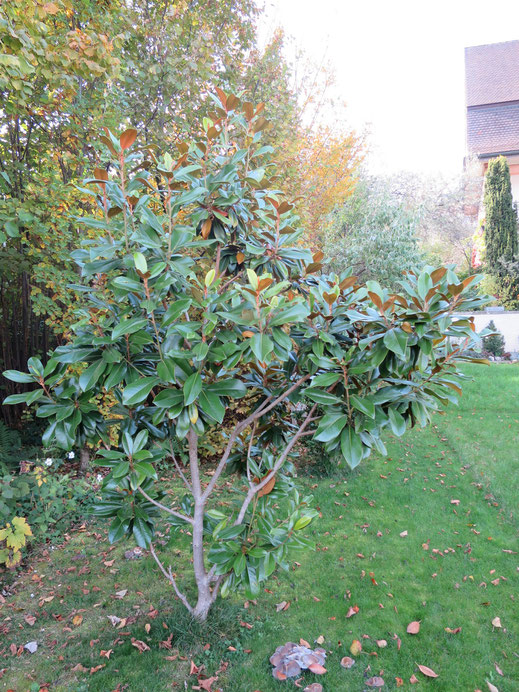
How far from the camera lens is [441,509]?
3959mm

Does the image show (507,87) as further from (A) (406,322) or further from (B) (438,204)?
(A) (406,322)

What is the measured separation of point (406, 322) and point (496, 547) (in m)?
Answer: 2.83

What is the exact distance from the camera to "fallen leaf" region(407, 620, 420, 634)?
240cm

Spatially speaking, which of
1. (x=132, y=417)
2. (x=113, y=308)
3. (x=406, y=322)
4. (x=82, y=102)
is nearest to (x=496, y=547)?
(x=406, y=322)

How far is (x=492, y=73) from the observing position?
19188 millimetres


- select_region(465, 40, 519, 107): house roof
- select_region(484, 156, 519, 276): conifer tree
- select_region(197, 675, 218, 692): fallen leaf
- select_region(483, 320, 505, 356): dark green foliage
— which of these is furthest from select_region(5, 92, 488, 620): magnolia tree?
select_region(465, 40, 519, 107): house roof

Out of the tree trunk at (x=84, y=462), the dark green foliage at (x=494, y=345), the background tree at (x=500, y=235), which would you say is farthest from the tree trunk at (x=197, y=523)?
the background tree at (x=500, y=235)

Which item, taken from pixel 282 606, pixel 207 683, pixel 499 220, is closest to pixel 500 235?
pixel 499 220

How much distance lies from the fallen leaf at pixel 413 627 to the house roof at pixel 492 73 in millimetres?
21643

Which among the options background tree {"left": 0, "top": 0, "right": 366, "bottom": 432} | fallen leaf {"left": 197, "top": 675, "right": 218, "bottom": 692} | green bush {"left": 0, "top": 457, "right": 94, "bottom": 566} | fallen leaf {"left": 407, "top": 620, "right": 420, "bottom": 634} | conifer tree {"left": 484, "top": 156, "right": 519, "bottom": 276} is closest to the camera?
fallen leaf {"left": 197, "top": 675, "right": 218, "bottom": 692}

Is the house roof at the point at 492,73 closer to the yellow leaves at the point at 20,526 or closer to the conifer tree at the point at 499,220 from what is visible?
the conifer tree at the point at 499,220

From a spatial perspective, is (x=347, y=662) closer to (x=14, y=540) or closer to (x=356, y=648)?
(x=356, y=648)

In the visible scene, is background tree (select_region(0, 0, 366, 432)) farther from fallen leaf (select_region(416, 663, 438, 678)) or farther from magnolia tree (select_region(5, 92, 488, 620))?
fallen leaf (select_region(416, 663, 438, 678))

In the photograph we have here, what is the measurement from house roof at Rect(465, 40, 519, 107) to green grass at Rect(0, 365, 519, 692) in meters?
20.0
